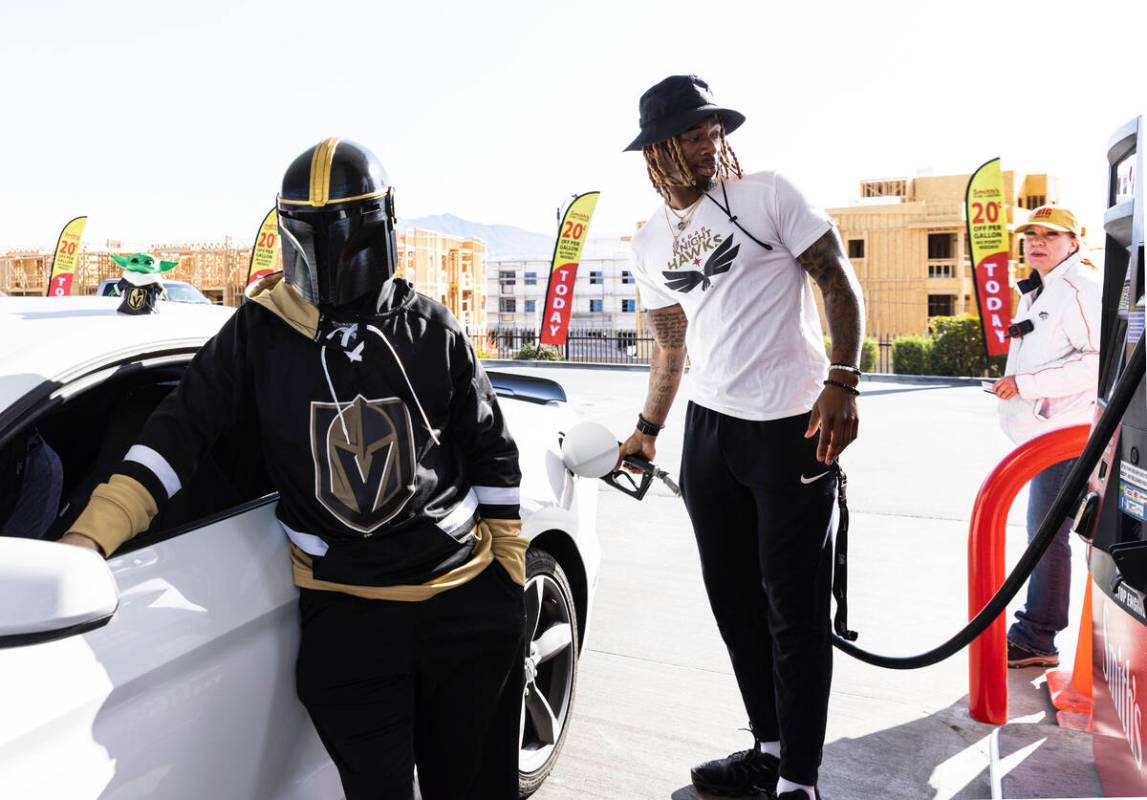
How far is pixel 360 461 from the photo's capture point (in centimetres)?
196

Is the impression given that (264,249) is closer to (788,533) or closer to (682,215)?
(682,215)

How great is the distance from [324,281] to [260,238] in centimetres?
2391

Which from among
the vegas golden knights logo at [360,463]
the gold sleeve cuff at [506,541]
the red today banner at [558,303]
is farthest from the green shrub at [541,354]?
the vegas golden knights logo at [360,463]

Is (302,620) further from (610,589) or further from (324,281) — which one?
(610,589)

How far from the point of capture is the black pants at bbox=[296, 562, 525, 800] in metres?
1.94

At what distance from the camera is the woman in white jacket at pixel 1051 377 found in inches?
158

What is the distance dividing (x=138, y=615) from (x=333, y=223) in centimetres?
84

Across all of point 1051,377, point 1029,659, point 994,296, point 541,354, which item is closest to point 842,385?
point 1051,377

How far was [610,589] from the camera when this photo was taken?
17.3 ft

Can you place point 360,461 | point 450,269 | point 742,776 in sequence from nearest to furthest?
point 360,461, point 742,776, point 450,269

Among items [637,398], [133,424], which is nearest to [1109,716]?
[133,424]

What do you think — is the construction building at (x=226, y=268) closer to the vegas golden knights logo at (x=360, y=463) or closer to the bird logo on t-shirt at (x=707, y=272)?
the bird logo on t-shirt at (x=707, y=272)

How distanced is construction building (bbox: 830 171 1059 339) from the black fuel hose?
60922mm

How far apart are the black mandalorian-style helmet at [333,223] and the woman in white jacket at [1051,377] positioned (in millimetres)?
3004
